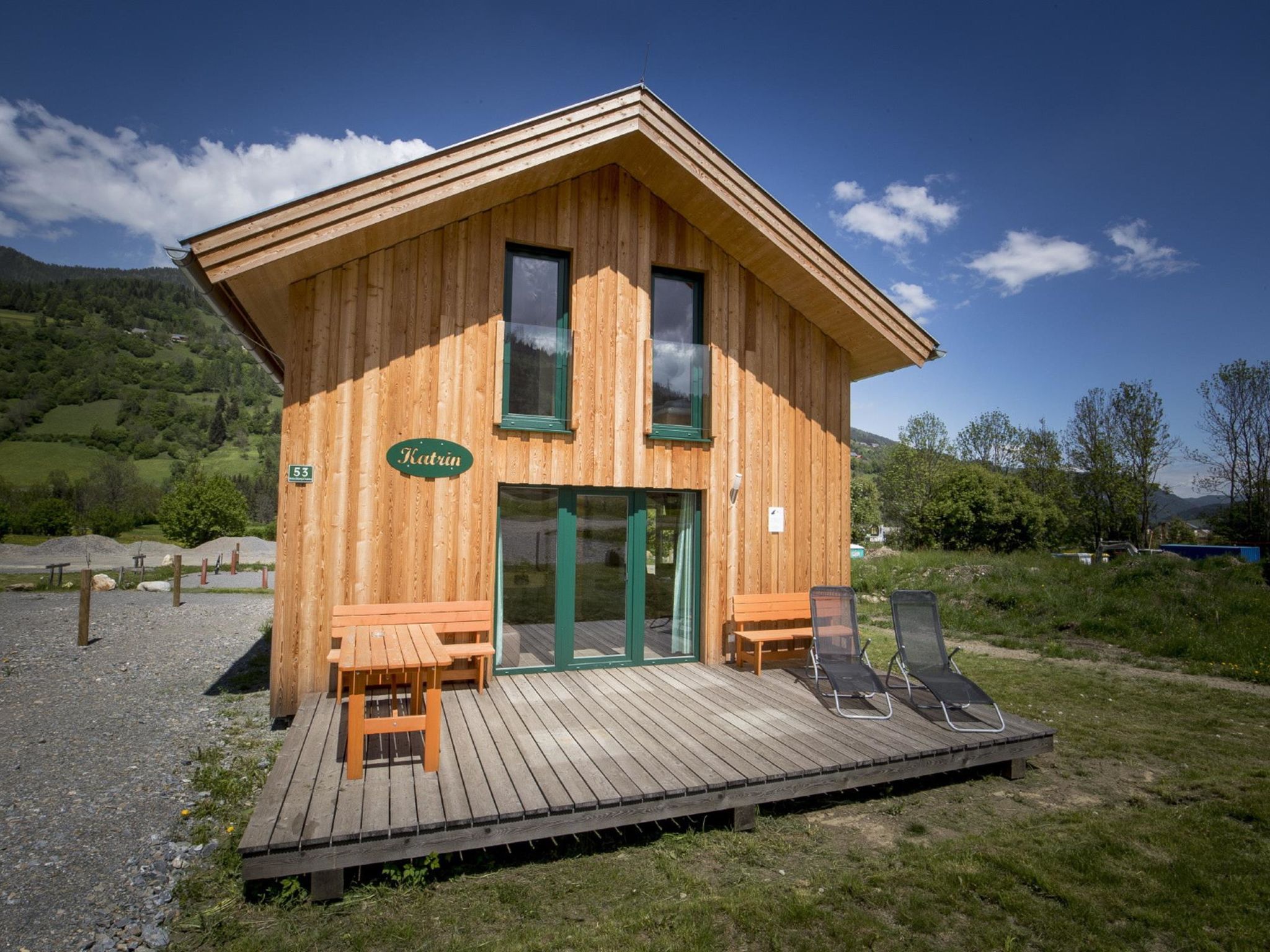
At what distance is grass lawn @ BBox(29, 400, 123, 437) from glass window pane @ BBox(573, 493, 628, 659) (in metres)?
93.3

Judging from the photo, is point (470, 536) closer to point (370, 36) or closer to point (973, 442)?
point (370, 36)

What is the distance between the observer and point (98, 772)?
17.4 feet

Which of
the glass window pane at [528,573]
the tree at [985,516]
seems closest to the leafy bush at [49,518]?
the glass window pane at [528,573]

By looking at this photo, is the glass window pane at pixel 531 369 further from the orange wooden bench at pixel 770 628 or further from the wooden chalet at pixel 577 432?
the orange wooden bench at pixel 770 628

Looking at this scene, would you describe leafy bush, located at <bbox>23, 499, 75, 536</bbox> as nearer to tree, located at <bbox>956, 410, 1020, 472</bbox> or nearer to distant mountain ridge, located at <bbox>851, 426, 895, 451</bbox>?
tree, located at <bbox>956, 410, 1020, 472</bbox>

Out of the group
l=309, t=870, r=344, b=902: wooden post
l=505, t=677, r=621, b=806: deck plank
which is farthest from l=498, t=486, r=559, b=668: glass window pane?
l=309, t=870, r=344, b=902: wooden post

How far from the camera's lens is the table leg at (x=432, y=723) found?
4293 mm

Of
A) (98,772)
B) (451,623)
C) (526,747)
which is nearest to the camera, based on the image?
(526,747)

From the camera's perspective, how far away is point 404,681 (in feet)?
20.8

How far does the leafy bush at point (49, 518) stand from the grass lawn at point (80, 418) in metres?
41.5

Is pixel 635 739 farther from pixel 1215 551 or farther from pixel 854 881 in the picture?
pixel 1215 551

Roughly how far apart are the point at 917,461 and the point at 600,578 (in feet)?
122

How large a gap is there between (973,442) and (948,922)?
47.8m

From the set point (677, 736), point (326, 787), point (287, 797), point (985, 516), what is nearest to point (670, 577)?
point (677, 736)
